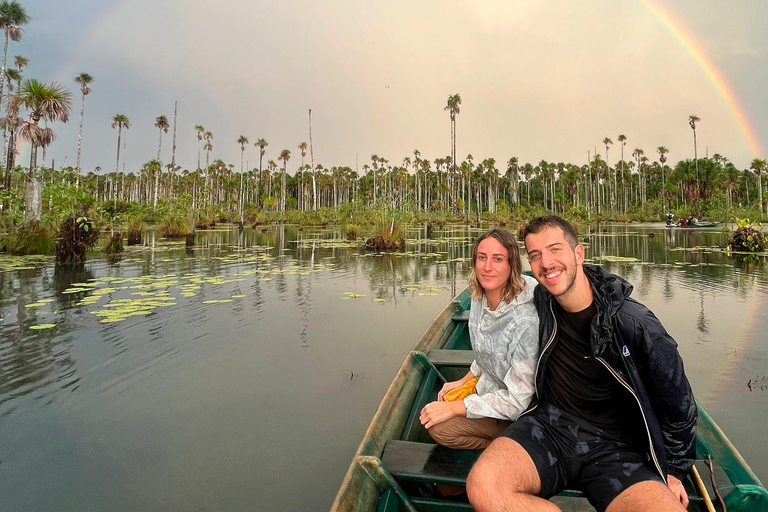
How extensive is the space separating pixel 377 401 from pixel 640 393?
3.01 metres

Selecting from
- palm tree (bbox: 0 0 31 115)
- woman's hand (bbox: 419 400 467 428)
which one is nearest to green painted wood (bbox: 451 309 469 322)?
woman's hand (bbox: 419 400 467 428)

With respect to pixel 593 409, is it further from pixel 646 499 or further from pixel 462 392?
pixel 462 392

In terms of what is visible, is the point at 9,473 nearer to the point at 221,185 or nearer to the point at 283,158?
the point at 283,158

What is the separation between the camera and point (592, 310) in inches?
81.2

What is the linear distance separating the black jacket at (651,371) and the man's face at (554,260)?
18cm

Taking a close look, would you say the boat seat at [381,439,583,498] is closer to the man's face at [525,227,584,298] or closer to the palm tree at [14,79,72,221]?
the man's face at [525,227,584,298]

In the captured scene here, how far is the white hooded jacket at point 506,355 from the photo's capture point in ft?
7.43

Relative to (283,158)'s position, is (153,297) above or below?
below

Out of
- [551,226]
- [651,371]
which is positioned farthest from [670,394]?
[551,226]

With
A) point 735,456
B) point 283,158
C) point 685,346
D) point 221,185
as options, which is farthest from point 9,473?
point 221,185

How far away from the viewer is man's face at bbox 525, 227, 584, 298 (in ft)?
6.64

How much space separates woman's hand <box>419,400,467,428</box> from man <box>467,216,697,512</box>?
0.32m

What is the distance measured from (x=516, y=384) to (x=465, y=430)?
1.44 feet

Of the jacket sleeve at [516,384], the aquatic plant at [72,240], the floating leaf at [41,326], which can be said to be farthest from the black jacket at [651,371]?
the aquatic plant at [72,240]
